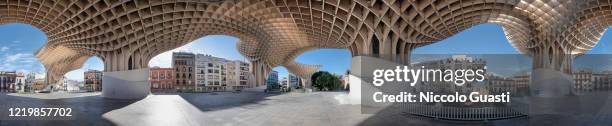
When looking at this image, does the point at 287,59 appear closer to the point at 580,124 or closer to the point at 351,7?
the point at 351,7

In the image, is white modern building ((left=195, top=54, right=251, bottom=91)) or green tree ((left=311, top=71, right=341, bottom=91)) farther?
white modern building ((left=195, top=54, right=251, bottom=91))

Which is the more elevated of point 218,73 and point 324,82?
point 218,73

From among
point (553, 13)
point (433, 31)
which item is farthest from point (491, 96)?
point (553, 13)

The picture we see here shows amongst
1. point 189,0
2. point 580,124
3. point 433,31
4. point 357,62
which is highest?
point 189,0

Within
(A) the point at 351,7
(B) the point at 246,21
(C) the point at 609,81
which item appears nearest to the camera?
(A) the point at 351,7

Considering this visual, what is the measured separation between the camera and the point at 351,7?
22812 millimetres

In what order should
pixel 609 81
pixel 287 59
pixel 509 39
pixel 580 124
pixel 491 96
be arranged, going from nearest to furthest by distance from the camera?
pixel 580 124 < pixel 491 96 < pixel 609 81 < pixel 509 39 < pixel 287 59

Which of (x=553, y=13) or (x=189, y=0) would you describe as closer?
(x=189, y=0)

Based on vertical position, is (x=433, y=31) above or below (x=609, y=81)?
above

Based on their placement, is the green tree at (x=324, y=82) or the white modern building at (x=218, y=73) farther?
the white modern building at (x=218, y=73)

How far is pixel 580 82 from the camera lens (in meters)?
40.9

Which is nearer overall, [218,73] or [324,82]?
[324,82]

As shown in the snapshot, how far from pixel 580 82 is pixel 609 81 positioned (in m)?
5.03

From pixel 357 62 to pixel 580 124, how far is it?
14.8 meters
